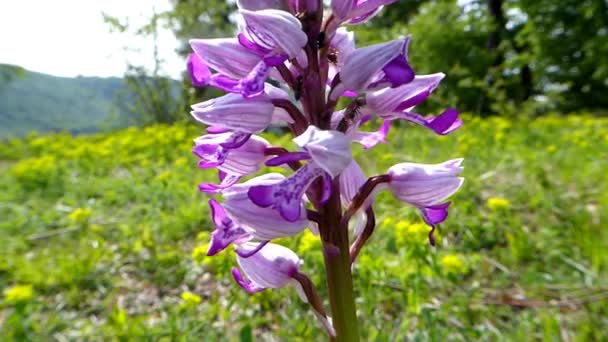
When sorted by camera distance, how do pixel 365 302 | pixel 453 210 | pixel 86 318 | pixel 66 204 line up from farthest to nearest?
pixel 66 204 → pixel 453 210 → pixel 86 318 → pixel 365 302

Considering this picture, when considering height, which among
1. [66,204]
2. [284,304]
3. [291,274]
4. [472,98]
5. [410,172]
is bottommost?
[472,98]

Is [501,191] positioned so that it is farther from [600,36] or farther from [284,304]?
[600,36]

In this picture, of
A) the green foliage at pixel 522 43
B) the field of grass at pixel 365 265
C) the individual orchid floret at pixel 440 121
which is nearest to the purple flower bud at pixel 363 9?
the individual orchid floret at pixel 440 121

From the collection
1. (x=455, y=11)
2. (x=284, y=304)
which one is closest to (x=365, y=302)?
(x=284, y=304)

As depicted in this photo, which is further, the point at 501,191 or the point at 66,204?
the point at 66,204

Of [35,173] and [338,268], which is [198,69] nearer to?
[338,268]

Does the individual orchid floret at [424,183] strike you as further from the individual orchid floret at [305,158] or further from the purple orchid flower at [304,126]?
the individual orchid floret at [305,158]

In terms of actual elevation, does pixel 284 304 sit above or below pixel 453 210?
above

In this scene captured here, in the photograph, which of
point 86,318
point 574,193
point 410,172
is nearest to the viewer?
point 410,172
